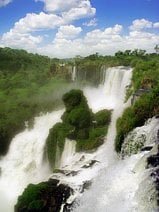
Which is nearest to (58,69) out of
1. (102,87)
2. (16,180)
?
(102,87)

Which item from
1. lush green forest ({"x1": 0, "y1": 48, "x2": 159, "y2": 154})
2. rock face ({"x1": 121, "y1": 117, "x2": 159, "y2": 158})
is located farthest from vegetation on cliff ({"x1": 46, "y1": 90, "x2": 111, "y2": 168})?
rock face ({"x1": 121, "y1": 117, "x2": 159, "y2": 158})

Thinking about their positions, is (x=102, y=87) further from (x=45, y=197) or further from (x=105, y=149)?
(x=45, y=197)

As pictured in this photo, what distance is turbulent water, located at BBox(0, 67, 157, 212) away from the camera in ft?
65.5

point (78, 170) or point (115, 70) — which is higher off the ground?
point (115, 70)

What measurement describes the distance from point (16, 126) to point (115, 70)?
1189 centimetres

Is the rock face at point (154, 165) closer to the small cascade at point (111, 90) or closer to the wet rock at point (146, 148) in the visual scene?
the wet rock at point (146, 148)

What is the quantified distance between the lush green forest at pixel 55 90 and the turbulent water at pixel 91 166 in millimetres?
1695

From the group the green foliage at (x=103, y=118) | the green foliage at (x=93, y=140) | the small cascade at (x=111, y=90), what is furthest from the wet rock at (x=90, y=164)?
the small cascade at (x=111, y=90)

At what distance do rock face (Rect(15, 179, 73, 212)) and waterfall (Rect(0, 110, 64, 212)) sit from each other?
798cm

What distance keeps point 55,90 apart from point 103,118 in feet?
68.3

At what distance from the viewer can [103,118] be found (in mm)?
34125

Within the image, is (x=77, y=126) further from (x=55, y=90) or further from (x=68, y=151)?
(x=55, y=90)

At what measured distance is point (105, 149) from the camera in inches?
1160

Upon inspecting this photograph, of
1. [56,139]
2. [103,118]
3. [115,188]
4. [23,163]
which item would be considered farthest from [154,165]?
[23,163]
